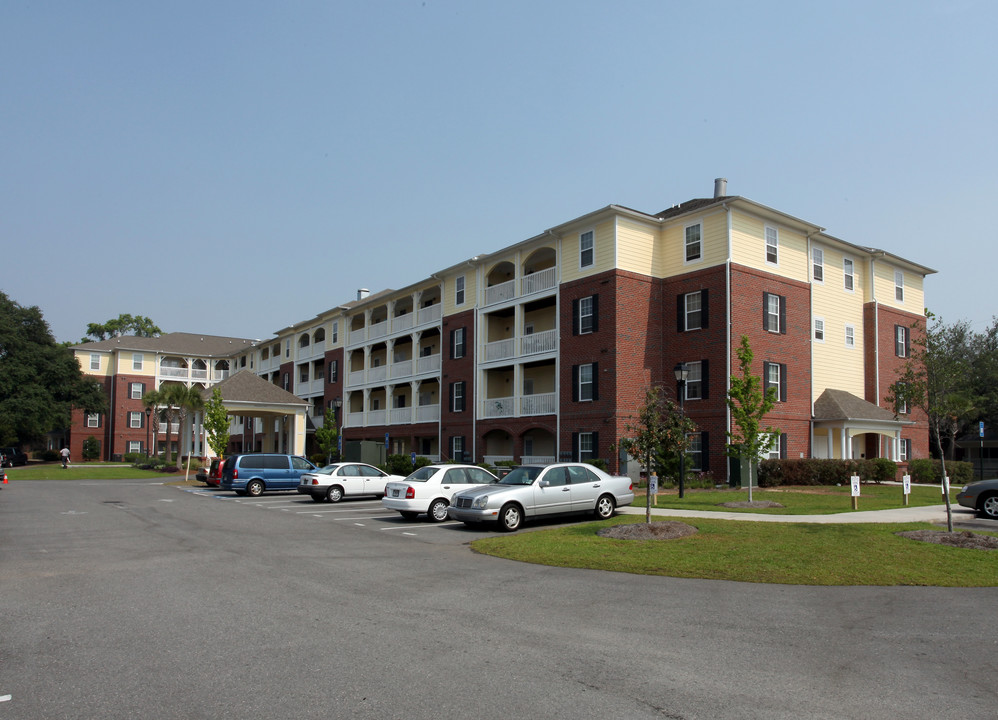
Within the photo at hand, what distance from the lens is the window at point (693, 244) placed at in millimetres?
32000

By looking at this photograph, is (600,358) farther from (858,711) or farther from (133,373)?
(133,373)

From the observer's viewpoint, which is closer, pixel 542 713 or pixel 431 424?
pixel 542 713

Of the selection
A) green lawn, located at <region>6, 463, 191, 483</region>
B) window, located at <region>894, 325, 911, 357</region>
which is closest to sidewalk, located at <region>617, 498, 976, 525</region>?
window, located at <region>894, 325, 911, 357</region>

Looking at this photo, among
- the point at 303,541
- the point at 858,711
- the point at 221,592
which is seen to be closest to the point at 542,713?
the point at 858,711

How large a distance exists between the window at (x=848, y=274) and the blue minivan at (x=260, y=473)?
26.0m

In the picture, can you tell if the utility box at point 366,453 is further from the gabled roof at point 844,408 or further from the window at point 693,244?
the gabled roof at point 844,408

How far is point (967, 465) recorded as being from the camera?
114 feet

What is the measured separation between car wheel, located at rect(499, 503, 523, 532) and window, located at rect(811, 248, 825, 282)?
2304cm

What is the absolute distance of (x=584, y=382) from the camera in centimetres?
3319

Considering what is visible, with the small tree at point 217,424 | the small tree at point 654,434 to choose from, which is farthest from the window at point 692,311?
the small tree at point 217,424

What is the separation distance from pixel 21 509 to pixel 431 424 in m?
23.7

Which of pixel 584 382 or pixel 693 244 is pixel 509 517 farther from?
pixel 693 244

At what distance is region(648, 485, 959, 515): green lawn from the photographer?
20.5 meters

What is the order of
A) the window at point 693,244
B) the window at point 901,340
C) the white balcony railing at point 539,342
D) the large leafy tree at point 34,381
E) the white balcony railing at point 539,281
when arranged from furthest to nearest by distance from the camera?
the large leafy tree at point 34,381 < the window at point 901,340 < the white balcony railing at point 539,281 < the white balcony railing at point 539,342 < the window at point 693,244
